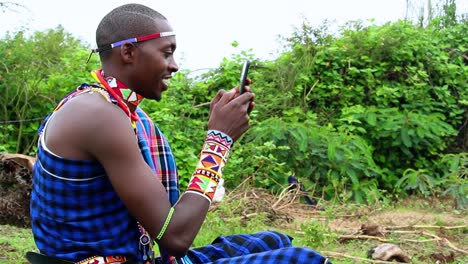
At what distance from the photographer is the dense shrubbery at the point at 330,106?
23.0ft

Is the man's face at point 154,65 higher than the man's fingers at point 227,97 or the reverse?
higher

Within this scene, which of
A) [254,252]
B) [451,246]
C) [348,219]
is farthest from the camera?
[348,219]

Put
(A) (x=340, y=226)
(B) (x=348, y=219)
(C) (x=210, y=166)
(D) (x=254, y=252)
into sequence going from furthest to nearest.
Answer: (B) (x=348, y=219) < (A) (x=340, y=226) < (D) (x=254, y=252) < (C) (x=210, y=166)

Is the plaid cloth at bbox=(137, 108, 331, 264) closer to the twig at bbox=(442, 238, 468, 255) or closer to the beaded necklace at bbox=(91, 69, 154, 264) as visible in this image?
the beaded necklace at bbox=(91, 69, 154, 264)

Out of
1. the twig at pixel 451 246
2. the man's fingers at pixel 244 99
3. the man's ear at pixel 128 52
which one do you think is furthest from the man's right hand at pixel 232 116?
the twig at pixel 451 246

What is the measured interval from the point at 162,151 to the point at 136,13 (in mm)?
463

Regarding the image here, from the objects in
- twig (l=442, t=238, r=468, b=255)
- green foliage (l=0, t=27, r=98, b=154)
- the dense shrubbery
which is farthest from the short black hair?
green foliage (l=0, t=27, r=98, b=154)

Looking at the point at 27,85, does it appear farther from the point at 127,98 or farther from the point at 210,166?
the point at 210,166

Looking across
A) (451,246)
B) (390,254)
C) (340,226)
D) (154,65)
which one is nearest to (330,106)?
(340,226)

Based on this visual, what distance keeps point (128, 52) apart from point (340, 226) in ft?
12.1

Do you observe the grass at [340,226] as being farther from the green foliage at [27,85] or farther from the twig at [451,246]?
the green foliage at [27,85]

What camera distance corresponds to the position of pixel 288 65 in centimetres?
872

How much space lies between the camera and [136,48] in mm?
2119

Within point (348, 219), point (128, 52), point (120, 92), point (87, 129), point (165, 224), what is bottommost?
point (348, 219)
